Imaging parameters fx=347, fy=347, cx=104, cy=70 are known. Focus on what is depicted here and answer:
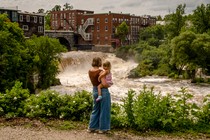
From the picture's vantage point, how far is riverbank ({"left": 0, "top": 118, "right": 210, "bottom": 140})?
823cm

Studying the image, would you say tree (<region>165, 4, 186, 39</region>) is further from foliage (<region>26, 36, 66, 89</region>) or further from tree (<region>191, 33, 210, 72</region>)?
foliage (<region>26, 36, 66, 89</region>)

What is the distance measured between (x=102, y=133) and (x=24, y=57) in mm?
21822

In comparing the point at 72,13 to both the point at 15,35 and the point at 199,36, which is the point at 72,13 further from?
the point at 15,35

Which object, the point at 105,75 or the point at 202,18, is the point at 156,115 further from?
the point at 202,18

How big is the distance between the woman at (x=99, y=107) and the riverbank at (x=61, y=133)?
0.21 meters

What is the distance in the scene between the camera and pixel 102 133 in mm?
8539

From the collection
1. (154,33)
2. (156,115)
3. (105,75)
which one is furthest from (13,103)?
(154,33)

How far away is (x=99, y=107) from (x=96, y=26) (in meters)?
77.7

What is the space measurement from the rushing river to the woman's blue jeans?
65.3ft

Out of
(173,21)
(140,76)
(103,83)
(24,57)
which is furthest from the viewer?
(173,21)

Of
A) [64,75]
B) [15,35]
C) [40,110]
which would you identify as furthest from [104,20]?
[40,110]

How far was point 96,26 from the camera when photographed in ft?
280

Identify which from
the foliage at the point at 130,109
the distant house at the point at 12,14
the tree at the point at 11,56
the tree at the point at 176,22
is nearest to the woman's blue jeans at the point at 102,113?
the foliage at the point at 130,109

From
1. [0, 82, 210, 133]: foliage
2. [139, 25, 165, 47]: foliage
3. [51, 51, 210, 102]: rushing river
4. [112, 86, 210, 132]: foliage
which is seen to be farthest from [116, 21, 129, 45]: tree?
[112, 86, 210, 132]: foliage
